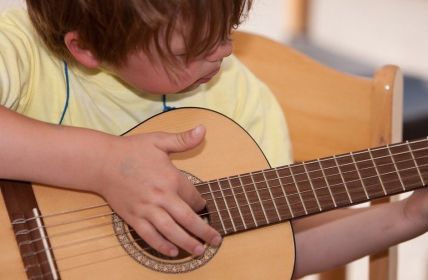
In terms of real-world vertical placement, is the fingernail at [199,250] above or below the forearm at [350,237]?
above

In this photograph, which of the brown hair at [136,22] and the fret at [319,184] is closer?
the brown hair at [136,22]

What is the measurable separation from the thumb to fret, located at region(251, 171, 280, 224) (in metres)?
0.11

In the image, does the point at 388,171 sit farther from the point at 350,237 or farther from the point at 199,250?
the point at 199,250

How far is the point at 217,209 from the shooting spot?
3.47 feet

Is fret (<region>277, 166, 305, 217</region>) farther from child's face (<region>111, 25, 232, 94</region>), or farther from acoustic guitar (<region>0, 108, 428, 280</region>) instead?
child's face (<region>111, 25, 232, 94</region>)

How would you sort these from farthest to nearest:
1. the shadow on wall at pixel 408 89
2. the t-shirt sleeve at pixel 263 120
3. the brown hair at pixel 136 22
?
the shadow on wall at pixel 408 89, the t-shirt sleeve at pixel 263 120, the brown hair at pixel 136 22

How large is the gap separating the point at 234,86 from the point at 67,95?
25cm

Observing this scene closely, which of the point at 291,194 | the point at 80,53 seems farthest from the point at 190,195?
the point at 80,53

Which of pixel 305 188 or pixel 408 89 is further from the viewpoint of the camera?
pixel 408 89

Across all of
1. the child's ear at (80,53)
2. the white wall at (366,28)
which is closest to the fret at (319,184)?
the child's ear at (80,53)

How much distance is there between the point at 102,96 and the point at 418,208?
1.55ft

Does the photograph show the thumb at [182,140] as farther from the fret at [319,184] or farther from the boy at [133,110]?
the fret at [319,184]

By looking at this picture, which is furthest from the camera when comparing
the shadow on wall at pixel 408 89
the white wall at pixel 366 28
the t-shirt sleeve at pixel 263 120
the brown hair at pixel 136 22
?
the white wall at pixel 366 28

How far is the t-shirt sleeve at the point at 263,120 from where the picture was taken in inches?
46.9
